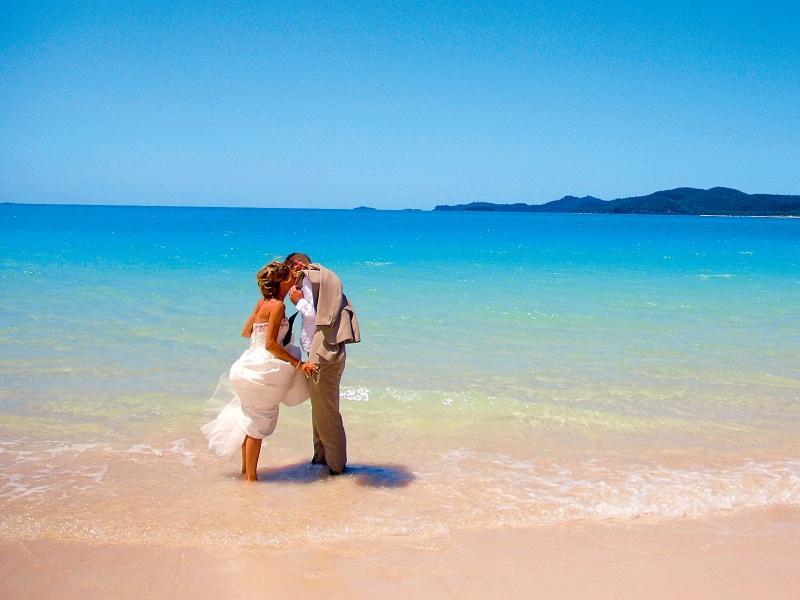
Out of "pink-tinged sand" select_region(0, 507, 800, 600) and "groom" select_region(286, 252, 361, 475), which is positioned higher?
"groom" select_region(286, 252, 361, 475)

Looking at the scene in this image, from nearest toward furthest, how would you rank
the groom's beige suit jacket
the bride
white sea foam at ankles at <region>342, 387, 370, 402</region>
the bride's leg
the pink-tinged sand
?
the pink-tinged sand < the groom's beige suit jacket < the bride < the bride's leg < white sea foam at ankles at <region>342, 387, 370, 402</region>

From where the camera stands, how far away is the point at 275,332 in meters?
5.26

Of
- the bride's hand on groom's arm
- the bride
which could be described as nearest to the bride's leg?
the bride

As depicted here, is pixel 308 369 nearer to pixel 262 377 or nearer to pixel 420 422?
pixel 262 377

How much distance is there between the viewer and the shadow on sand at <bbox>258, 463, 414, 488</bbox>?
5.59 m

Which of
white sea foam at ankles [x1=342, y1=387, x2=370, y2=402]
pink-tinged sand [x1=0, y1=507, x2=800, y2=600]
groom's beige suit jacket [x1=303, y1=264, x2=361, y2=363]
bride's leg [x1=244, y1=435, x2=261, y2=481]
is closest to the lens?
pink-tinged sand [x1=0, y1=507, x2=800, y2=600]

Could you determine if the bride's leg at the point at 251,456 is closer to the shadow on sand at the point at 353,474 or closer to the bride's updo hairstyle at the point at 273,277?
the shadow on sand at the point at 353,474

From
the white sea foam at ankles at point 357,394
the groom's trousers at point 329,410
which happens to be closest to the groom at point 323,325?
the groom's trousers at point 329,410

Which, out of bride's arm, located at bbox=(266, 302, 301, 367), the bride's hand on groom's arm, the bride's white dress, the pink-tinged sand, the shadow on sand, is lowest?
the shadow on sand

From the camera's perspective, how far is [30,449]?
244 inches

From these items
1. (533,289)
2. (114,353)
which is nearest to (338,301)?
(114,353)

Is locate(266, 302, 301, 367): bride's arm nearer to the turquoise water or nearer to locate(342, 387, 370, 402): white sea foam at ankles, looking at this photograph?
locate(342, 387, 370, 402): white sea foam at ankles

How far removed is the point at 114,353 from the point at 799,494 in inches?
357

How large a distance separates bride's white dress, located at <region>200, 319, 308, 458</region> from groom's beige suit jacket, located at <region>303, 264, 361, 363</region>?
34 cm
